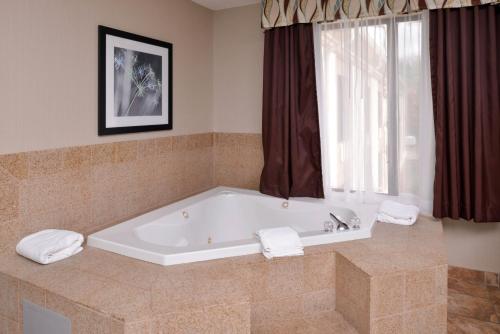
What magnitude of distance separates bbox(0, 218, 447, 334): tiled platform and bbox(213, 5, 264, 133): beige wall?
178cm

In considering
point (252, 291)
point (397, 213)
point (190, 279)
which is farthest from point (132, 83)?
point (397, 213)

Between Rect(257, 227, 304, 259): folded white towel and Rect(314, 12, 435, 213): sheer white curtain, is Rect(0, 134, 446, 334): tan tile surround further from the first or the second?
Rect(314, 12, 435, 213): sheer white curtain

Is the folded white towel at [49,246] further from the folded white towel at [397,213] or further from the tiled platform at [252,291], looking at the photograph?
the folded white towel at [397,213]

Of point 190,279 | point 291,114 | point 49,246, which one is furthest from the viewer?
point 291,114

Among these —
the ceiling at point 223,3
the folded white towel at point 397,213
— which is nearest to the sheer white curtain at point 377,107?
the folded white towel at point 397,213

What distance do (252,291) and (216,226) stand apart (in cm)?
124

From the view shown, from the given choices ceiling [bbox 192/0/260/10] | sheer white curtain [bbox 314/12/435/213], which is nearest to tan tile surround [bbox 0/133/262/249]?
sheer white curtain [bbox 314/12/435/213]

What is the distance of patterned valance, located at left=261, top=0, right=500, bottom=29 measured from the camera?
272 cm

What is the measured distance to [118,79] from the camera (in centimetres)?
264

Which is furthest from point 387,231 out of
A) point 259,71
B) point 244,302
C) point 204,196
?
point 259,71

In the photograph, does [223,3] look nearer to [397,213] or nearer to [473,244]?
[397,213]

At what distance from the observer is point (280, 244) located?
213 cm

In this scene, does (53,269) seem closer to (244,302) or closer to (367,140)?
(244,302)

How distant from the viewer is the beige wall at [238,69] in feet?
11.8
